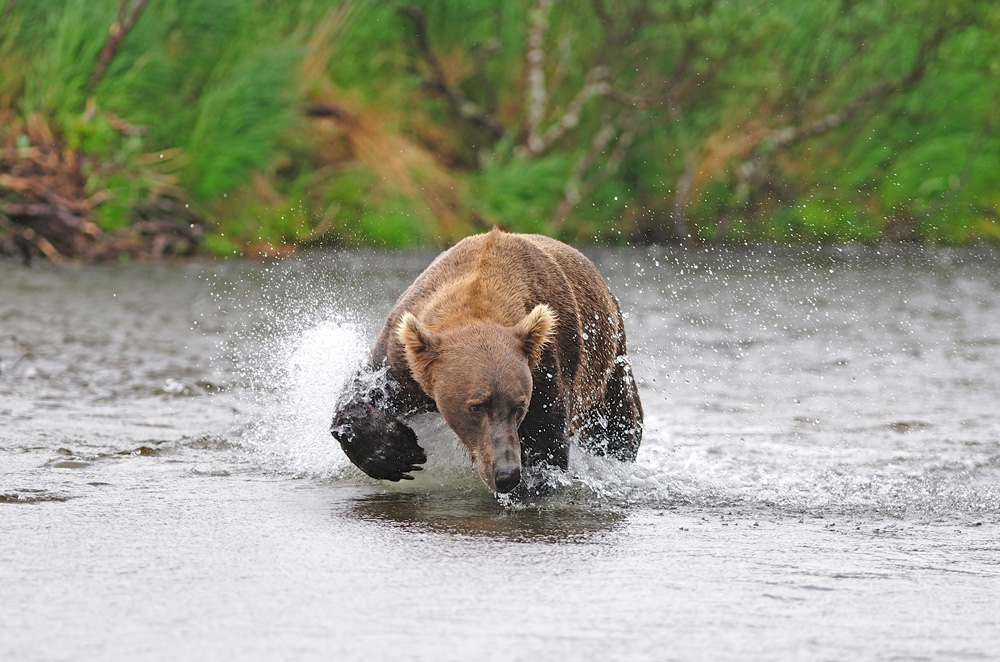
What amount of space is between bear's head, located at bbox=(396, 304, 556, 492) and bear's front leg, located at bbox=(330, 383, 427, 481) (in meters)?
0.32

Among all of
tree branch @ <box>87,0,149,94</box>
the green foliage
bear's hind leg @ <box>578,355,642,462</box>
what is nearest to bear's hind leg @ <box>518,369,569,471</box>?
bear's hind leg @ <box>578,355,642,462</box>

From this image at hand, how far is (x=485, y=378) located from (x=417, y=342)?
294 mm

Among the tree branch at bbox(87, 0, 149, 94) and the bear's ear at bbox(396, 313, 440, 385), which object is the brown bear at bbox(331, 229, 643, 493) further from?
the tree branch at bbox(87, 0, 149, 94)

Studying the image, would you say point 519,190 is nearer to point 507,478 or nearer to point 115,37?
point 115,37

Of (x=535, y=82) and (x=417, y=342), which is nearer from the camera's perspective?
(x=417, y=342)

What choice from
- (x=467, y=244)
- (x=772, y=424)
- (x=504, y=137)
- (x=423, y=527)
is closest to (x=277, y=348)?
(x=772, y=424)

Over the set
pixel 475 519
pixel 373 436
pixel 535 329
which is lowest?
pixel 475 519

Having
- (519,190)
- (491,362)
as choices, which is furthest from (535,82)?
(491,362)

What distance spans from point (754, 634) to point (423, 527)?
156 cm

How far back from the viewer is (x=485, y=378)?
4922 millimetres

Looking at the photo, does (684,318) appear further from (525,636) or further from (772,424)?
(525,636)

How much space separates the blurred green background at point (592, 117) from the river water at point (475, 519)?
7.05m

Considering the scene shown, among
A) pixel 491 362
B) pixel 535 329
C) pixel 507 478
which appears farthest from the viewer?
pixel 535 329

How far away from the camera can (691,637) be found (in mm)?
3547
